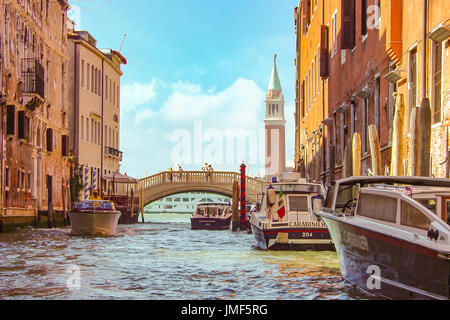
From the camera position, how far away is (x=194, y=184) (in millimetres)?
41875

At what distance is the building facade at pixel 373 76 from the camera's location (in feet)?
38.5

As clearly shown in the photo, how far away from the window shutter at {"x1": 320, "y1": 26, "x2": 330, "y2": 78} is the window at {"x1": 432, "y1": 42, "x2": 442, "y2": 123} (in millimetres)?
10729

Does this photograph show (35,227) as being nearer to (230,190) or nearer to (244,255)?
(244,255)

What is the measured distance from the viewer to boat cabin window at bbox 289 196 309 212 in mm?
16281

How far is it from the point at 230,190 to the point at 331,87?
20.1 metres

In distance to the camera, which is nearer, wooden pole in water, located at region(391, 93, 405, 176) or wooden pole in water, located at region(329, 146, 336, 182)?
wooden pole in water, located at region(391, 93, 405, 176)

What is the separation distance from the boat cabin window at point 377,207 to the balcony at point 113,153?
1379 inches

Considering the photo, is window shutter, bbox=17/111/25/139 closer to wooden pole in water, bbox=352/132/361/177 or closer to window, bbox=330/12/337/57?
window, bbox=330/12/337/57

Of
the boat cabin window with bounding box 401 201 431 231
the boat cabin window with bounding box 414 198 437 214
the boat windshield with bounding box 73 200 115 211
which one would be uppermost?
the boat cabin window with bounding box 414 198 437 214

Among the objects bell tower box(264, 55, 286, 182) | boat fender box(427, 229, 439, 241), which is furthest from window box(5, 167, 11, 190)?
bell tower box(264, 55, 286, 182)

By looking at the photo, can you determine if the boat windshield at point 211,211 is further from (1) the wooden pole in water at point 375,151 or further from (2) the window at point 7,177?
(1) the wooden pole in water at point 375,151

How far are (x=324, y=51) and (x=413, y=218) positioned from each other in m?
16.6

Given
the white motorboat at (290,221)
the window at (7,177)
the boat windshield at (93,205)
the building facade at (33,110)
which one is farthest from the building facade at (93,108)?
the white motorboat at (290,221)
